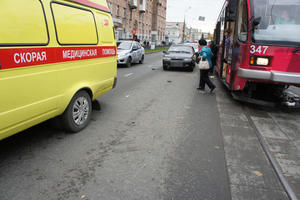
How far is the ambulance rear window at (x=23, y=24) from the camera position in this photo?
2729 millimetres

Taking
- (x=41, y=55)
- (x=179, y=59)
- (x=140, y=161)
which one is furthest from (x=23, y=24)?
(x=179, y=59)

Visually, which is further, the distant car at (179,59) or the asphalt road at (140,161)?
the distant car at (179,59)

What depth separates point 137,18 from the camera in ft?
155

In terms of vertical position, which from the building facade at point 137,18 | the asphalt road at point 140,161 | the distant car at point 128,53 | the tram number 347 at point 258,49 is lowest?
the asphalt road at point 140,161

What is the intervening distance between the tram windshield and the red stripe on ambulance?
3801 millimetres

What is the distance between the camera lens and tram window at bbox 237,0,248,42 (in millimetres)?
5957

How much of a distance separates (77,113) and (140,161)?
1.63 meters

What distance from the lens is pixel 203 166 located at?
3344 mm

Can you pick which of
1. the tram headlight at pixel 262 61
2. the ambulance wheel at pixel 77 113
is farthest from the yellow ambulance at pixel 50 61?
the tram headlight at pixel 262 61

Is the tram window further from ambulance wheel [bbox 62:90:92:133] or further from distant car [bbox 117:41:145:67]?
distant car [bbox 117:41:145:67]

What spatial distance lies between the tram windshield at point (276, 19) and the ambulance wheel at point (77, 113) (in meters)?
4.09

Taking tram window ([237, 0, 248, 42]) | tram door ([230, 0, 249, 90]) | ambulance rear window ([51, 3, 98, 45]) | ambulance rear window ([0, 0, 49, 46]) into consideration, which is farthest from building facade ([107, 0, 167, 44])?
ambulance rear window ([0, 0, 49, 46])

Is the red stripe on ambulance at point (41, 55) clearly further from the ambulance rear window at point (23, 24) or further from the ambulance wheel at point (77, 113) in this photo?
the ambulance wheel at point (77, 113)

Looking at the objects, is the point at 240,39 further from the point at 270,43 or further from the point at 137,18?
the point at 137,18
